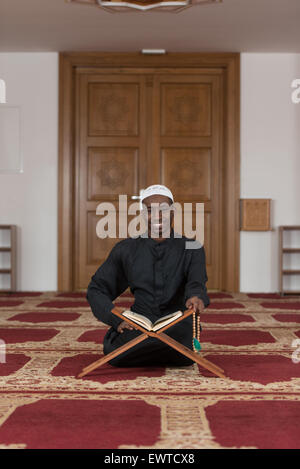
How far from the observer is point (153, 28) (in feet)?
18.7

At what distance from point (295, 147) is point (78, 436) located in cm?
543

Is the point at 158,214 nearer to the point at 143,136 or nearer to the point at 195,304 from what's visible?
the point at 195,304

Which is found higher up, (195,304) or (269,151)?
(269,151)

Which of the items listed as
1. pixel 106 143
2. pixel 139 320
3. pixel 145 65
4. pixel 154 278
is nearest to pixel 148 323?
pixel 139 320

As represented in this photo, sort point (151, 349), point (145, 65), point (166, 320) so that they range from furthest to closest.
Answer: point (145, 65) → point (151, 349) → point (166, 320)

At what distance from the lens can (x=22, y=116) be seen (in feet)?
21.3

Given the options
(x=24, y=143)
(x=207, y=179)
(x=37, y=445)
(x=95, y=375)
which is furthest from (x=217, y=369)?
(x=24, y=143)

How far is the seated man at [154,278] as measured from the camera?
2.70 m

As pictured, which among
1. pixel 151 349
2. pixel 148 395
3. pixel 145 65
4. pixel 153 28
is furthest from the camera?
pixel 145 65

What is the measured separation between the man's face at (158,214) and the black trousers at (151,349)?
1.56 ft

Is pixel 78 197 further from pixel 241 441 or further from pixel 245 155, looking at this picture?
pixel 241 441

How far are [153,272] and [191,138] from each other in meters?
4.07

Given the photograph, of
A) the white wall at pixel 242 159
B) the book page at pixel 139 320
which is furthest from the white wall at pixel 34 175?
the book page at pixel 139 320

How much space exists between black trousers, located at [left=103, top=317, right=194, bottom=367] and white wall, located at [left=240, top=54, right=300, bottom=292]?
12.7 ft
